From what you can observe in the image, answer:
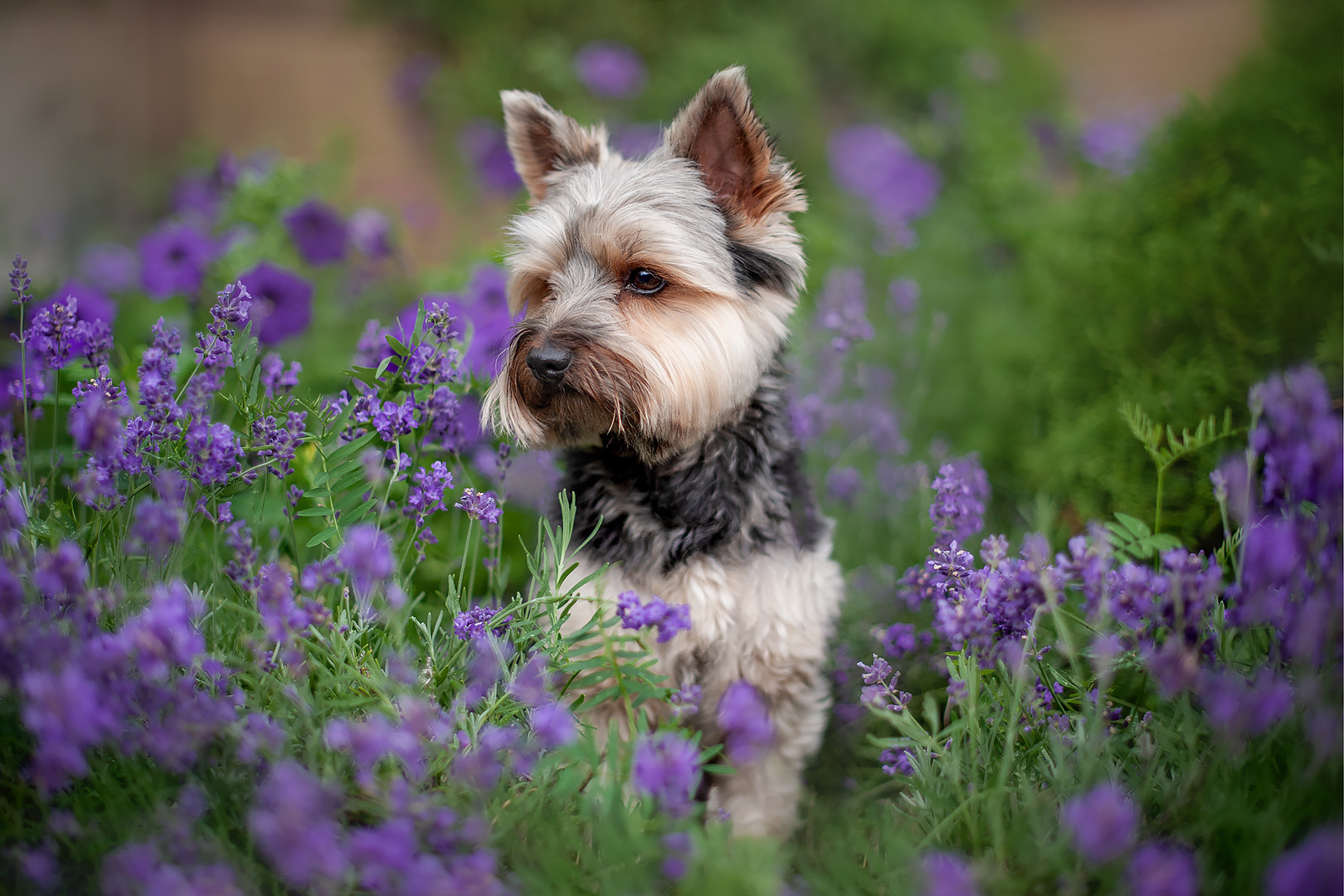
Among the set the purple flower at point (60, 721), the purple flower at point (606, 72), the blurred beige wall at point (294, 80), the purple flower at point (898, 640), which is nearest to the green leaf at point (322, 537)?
the purple flower at point (60, 721)

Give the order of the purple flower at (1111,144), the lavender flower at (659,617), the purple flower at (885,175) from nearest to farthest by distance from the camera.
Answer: the lavender flower at (659,617) → the purple flower at (1111,144) → the purple flower at (885,175)

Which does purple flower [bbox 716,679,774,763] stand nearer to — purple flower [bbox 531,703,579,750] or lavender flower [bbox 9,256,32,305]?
purple flower [bbox 531,703,579,750]

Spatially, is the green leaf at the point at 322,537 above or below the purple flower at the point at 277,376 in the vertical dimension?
below

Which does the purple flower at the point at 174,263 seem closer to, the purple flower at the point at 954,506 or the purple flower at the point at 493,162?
the purple flower at the point at 493,162

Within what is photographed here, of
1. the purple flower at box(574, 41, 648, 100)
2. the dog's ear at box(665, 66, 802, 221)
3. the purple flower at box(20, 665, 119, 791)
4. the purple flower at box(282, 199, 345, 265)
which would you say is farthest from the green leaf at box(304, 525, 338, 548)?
the purple flower at box(574, 41, 648, 100)

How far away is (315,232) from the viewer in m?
4.93

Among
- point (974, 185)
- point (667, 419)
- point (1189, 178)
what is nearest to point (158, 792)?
point (667, 419)

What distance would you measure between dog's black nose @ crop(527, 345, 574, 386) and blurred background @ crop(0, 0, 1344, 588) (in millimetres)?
823

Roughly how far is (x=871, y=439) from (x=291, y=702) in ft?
11.1

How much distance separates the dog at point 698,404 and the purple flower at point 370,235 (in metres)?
2.28

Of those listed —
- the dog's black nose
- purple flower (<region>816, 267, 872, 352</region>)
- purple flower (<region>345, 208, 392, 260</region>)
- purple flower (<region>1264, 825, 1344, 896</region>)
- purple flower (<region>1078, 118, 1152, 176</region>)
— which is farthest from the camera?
purple flower (<region>1078, 118, 1152, 176</region>)

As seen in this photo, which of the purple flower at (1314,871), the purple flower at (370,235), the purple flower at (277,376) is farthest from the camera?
the purple flower at (370,235)

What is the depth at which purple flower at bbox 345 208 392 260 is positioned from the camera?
16.6 ft

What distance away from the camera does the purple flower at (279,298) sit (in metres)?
4.06
